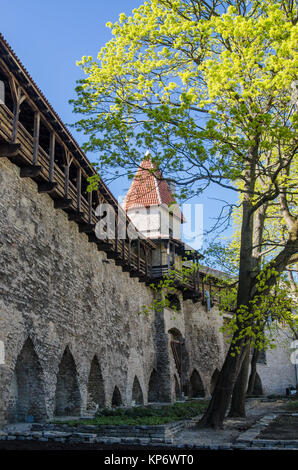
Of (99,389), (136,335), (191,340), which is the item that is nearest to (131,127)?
(99,389)

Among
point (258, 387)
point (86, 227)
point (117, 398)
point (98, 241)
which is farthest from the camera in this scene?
point (258, 387)

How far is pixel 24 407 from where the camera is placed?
12117 mm

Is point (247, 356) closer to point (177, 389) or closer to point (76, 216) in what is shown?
point (76, 216)

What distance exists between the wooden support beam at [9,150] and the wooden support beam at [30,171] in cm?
112

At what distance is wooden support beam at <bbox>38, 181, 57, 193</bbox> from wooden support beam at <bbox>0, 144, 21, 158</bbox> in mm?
2182

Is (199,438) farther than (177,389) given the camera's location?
No

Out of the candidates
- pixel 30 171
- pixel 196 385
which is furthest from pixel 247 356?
pixel 196 385

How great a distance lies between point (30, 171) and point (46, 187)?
1060 mm

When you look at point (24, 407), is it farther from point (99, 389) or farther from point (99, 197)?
point (99, 197)

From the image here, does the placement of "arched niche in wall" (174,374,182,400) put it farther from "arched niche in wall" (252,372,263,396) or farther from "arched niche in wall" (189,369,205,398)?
"arched niche in wall" (252,372,263,396)

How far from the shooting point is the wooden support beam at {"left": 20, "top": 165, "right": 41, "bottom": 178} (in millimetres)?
12086

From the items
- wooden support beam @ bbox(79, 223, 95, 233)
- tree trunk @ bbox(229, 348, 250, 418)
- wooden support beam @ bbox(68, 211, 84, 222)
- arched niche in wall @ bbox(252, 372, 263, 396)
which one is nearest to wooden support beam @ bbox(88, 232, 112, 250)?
wooden support beam @ bbox(79, 223, 95, 233)

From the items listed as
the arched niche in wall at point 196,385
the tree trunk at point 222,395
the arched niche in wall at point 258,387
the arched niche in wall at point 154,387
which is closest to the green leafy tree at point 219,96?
the tree trunk at point 222,395

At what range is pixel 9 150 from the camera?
10.9 metres
